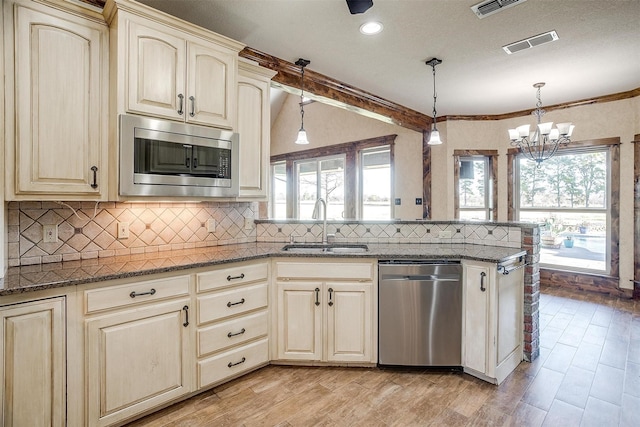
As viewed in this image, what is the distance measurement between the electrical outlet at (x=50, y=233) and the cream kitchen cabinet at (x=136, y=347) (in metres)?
0.66

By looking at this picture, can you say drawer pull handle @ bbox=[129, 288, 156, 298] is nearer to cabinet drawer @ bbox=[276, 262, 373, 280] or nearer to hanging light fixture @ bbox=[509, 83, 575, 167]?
cabinet drawer @ bbox=[276, 262, 373, 280]

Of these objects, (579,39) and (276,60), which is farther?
(276,60)

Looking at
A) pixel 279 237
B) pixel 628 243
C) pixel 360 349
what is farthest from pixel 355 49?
pixel 628 243

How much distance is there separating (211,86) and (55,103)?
911 mm

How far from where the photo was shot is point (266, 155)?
2.80m

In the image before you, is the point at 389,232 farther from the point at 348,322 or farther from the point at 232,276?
the point at 232,276

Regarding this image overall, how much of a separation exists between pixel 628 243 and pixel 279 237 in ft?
15.3

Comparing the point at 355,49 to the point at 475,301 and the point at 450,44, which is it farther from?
the point at 475,301

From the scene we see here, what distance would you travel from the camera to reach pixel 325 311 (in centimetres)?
252

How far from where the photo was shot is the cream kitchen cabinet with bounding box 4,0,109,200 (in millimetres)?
1769

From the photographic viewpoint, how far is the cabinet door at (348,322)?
2.51 metres

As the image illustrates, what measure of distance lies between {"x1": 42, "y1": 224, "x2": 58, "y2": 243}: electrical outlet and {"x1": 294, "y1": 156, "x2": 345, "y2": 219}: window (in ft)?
17.2

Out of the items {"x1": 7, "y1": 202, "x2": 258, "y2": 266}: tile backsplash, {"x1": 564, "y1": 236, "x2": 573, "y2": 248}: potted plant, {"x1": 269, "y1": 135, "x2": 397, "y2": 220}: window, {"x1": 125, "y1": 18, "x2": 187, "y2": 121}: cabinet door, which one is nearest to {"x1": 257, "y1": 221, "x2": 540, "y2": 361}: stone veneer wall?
{"x1": 7, "y1": 202, "x2": 258, "y2": 266}: tile backsplash

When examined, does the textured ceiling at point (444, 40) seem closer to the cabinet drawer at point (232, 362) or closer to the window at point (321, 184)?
the cabinet drawer at point (232, 362)
